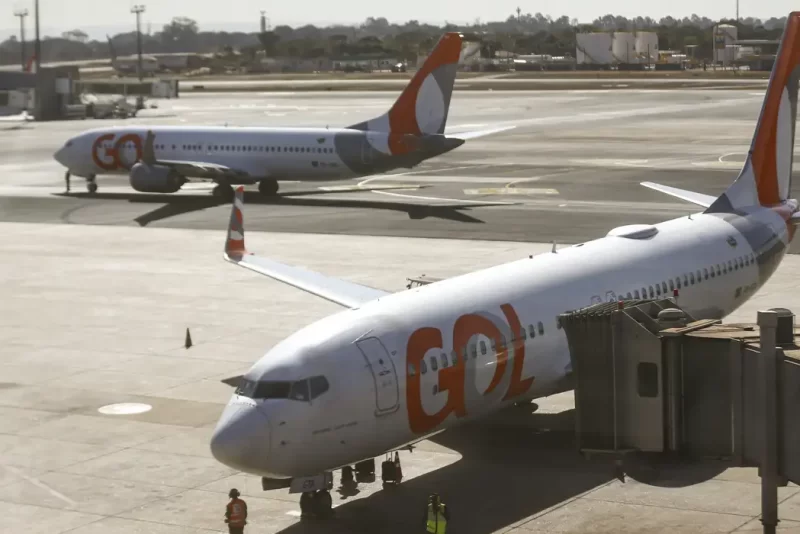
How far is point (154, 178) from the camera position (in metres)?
89.0

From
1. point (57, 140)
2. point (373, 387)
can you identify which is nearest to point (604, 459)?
point (373, 387)

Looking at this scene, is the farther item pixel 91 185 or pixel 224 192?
pixel 91 185

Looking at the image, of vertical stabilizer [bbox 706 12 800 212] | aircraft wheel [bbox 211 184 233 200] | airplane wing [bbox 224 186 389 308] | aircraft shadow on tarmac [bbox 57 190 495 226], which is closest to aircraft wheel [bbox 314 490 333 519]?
airplane wing [bbox 224 186 389 308]

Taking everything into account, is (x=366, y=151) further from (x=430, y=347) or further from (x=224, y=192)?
(x=430, y=347)

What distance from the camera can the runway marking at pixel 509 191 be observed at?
90.8m

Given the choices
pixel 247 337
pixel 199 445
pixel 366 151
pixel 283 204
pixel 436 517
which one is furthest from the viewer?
pixel 283 204

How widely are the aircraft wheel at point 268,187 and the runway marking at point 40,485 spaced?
188ft

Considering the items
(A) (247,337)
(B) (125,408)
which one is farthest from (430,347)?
(A) (247,337)

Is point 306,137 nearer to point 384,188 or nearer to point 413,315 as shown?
point 384,188

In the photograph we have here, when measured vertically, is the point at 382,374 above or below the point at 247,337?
above

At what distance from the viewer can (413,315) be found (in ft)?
103

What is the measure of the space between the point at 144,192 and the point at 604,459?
6332cm

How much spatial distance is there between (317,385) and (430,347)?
340 cm

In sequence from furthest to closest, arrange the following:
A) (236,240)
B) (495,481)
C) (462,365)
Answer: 1. (236,240)
2. (495,481)
3. (462,365)
